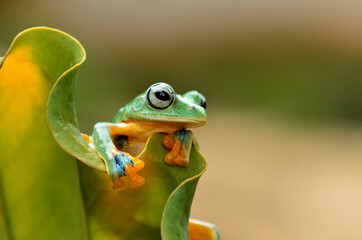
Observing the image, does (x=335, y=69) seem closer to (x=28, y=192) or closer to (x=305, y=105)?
(x=305, y=105)

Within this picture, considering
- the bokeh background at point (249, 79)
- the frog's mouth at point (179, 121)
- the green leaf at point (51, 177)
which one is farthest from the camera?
the bokeh background at point (249, 79)

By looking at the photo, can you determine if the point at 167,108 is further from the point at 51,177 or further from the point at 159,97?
the point at 51,177

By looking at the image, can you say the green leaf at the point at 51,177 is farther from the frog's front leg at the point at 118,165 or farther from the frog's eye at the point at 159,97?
the frog's eye at the point at 159,97

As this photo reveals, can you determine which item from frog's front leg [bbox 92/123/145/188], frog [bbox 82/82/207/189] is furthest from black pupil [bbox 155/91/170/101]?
frog's front leg [bbox 92/123/145/188]

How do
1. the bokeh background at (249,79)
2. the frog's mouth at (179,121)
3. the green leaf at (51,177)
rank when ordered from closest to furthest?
the green leaf at (51,177)
the frog's mouth at (179,121)
the bokeh background at (249,79)

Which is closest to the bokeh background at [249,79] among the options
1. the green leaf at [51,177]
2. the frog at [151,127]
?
the frog at [151,127]

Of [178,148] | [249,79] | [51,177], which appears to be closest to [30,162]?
[51,177]

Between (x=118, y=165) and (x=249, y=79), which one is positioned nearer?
(x=118, y=165)

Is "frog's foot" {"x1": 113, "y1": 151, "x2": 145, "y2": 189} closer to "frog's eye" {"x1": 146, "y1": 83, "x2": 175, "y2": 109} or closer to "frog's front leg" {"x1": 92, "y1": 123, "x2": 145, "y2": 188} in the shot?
"frog's front leg" {"x1": 92, "y1": 123, "x2": 145, "y2": 188}
